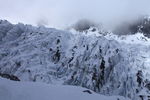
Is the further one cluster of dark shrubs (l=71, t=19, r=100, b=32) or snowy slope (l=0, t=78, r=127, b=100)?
cluster of dark shrubs (l=71, t=19, r=100, b=32)

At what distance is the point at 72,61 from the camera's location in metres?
58.9

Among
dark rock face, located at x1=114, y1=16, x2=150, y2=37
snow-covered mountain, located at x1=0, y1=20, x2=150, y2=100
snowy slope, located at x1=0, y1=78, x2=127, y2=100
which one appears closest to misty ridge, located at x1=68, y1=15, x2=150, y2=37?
dark rock face, located at x1=114, y1=16, x2=150, y2=37

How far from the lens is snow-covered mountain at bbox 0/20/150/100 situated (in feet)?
182

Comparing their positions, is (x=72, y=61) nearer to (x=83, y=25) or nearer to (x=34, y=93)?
(x=34, y=93)

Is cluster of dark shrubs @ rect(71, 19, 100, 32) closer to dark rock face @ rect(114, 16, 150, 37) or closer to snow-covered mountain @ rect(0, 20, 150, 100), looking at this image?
dark rock face @ rect(114, 16, 150, 37)

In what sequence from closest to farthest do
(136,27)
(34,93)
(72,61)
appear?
(34,93) < (72,61) < (136,27)

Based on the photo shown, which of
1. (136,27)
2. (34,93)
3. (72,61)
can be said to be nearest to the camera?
(34,93)

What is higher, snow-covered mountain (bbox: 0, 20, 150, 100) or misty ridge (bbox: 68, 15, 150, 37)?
misty ridge (bbox: 68, 15, 150, 37)

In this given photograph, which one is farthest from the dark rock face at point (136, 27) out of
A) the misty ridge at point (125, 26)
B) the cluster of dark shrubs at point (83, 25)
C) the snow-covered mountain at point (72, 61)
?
the snow-covered mountain at point (72, 61)

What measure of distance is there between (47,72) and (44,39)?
1096 cm

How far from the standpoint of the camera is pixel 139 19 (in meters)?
147

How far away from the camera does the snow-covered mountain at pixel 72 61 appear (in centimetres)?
5559

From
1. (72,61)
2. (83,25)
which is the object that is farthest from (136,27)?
(72,61)

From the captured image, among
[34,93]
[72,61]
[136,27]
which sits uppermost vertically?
[136,27]
